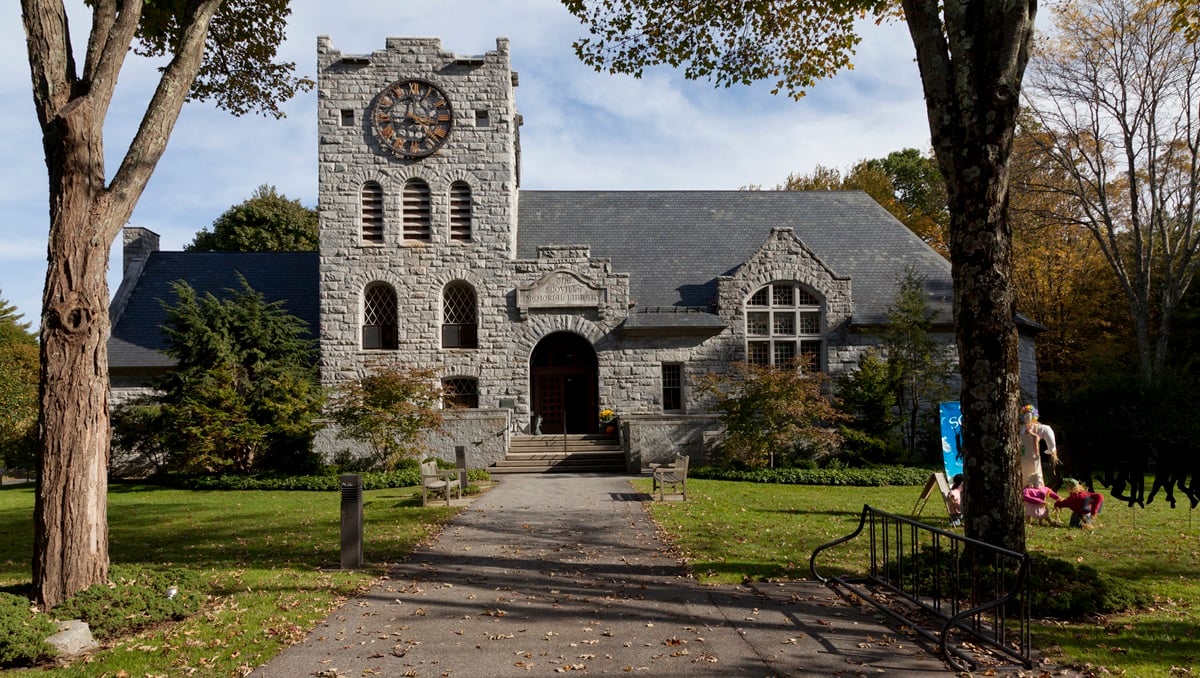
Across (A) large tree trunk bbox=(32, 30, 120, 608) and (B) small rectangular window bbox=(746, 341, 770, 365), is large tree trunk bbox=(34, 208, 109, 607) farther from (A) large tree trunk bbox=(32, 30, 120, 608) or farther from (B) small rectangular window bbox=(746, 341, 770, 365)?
(B) small rectangular window bbox=(746, 341, 770, 365)

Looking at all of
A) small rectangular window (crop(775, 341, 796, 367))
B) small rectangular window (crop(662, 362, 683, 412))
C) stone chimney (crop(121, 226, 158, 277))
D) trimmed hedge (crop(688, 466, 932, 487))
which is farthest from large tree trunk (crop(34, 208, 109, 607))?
stone chimney (crop(121, 226, 158, 277))

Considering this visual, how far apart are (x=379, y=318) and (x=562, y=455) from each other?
7.41 meters

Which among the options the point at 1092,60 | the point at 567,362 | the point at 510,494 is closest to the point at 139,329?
the point at 567,362

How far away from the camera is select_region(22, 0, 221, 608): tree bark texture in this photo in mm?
7645

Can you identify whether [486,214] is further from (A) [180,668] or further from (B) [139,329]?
(A) [180,668]

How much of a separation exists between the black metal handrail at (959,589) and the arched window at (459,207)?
1884 centimetres

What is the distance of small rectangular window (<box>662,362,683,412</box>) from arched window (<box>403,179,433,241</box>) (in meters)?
8.40

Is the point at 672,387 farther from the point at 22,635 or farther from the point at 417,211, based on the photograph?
the point at 22,635

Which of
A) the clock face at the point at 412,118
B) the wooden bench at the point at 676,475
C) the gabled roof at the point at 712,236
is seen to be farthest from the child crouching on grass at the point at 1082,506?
the clock face at the point at 412,118

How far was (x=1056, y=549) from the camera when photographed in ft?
36.3

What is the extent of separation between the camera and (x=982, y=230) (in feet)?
27.3

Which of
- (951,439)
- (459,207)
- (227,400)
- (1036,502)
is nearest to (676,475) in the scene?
(951,439)

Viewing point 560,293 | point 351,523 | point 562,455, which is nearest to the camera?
point 351,523

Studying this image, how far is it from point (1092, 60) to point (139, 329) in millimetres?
31091
